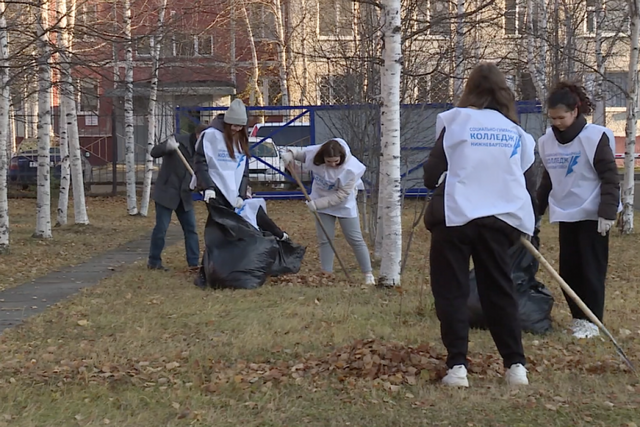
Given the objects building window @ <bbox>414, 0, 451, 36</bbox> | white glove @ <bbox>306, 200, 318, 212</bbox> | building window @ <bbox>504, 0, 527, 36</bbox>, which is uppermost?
building window @ <bbox>504, 0, 527, 36</bbox>

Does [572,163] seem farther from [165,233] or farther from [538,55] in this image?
[538,55]

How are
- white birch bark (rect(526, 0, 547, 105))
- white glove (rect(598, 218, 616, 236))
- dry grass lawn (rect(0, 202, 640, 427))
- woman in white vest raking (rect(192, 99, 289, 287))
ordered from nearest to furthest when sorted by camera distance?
1. dry grass lawn (rect(0, 202, 640, 427))
2. white glove (rect(598, 218, 616, 236))
3. woman in white vest raking (rect(192, 99, 289, 287))
4. white birch bark (rect(526, 0, 547, 105))

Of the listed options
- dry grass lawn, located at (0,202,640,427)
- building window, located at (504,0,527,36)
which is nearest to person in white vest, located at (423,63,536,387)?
dry grass lawn, located at (0,202,640,427)

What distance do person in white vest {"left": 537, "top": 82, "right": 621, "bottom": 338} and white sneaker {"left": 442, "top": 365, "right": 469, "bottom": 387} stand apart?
155 cm

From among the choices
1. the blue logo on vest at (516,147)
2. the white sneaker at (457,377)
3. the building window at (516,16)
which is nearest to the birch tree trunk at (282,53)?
the building window at (516,16)

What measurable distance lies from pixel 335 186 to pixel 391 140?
1.02 m

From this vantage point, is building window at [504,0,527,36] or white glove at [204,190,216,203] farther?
building window at [504,0,527,36]

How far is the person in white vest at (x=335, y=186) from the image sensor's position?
28.1 ft

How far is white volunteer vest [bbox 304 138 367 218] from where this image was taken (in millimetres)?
8578

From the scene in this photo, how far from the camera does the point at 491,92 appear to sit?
4.71 m

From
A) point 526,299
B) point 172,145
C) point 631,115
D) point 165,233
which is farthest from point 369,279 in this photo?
point 631,115

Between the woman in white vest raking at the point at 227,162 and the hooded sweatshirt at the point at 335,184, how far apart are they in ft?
1.90

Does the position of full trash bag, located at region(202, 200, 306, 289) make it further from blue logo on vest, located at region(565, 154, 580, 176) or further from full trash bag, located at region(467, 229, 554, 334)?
blue logo on vest, located at region(565, 154, 580, 176)

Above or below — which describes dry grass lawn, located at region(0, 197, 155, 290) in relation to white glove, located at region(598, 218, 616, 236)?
below
